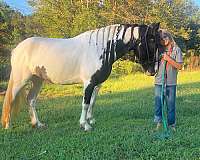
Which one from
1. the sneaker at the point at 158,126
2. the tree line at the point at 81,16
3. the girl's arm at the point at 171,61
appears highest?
the tree line at the point at 81,16

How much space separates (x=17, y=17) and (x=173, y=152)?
97.7 feet

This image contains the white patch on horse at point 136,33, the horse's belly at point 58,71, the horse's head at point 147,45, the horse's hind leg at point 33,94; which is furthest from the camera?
the horse's hind leg at point 33,94

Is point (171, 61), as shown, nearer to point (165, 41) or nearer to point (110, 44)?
point (165, 41)

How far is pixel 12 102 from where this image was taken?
8.12m

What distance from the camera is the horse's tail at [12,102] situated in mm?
8016

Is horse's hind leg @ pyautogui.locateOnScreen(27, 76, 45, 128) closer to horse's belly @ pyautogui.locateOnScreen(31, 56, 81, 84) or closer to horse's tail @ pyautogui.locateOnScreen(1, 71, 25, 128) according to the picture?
horse's tail @ pyautogui.locateOnScreen(1, 71, 25, 128)

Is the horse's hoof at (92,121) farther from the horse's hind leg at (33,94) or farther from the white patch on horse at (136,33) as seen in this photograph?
the white patch on horse at (136,33)

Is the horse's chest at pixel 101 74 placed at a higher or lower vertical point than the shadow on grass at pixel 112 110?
higher

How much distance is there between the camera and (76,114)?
31.2 feet

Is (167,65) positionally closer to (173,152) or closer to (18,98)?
(173,152)

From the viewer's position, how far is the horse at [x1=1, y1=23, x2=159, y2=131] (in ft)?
24.8

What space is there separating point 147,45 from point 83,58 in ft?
4.05

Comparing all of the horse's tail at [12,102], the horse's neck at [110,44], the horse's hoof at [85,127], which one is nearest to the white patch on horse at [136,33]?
the horse's neck at [110,44]

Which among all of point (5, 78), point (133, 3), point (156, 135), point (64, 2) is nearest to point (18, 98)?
point (156, 135)
